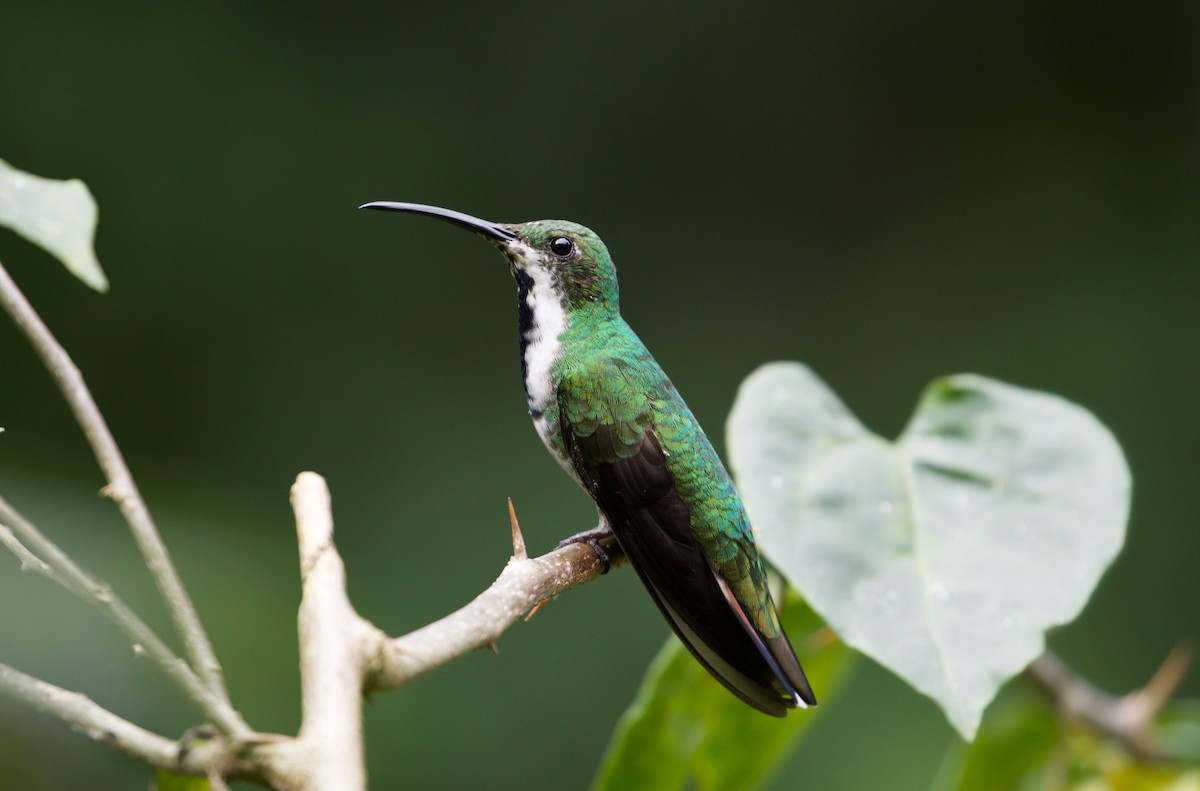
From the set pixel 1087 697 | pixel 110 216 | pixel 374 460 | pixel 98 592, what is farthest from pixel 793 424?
pixel 110 216

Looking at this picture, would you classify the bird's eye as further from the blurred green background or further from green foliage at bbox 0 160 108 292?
the blurred green background

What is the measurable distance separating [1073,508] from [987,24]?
13.2 ft

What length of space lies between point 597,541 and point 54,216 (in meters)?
0.93

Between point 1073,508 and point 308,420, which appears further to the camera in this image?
point 308,420

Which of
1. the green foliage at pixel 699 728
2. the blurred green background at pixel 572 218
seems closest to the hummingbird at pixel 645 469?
the green foliage at pixel 699 728

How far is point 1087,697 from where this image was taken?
232 centimetres

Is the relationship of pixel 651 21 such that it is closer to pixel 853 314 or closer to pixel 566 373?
pixel 853 314

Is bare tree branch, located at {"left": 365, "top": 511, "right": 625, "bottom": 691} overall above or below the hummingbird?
below

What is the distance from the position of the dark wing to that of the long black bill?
0.42 metres

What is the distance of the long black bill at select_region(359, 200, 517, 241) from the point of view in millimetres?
2018

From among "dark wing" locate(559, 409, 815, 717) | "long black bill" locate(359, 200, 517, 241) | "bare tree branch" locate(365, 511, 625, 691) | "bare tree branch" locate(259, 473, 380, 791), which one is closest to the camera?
"bare tree branch" locate(259, 473, 380, 791)

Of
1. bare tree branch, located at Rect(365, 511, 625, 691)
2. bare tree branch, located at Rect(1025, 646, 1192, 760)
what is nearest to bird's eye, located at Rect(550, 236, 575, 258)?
bare tree branch, located at Rect(365, 511, 625, 691)

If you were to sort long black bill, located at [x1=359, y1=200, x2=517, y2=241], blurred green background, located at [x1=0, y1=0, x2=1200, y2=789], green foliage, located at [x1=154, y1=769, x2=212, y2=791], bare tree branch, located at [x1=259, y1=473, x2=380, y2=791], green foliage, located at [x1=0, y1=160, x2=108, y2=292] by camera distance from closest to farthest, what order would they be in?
bare tree branch, located at [x1=259, y1=473, x2=380, y2=791]
green foliage, located at [x1=0, y1=160, x2=108, y2=292]
green foliage, located at [x1=154, y1=769, x2=212, y2=791]
long black bill, located at [x1=359, y1=200, x2=517, y2=241]
blurred green background, located at [x1=0, y1=0, x2=1200, y2=789]

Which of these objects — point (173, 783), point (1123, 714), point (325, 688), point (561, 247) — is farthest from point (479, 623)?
point (1123, 714)
